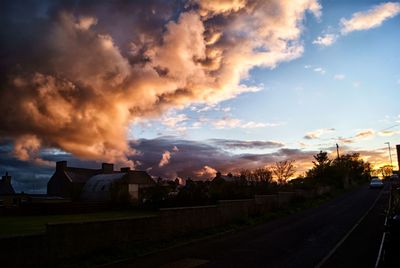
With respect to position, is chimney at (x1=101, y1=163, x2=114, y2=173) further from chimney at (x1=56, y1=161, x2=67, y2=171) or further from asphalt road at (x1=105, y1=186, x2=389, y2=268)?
asphalt road at (x1=105, y1=186, x2=389, y2=268)

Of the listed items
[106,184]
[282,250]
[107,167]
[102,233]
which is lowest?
[282,250]

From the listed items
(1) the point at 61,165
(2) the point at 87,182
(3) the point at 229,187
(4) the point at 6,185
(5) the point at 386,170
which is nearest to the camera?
(3) the point at 229,187

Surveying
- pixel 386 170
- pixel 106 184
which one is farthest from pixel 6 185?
pixel 386 170

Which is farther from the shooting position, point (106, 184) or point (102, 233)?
point (106, 184)

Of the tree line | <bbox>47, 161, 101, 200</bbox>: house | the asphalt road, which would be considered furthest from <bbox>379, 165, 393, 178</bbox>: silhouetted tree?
the asphalt road

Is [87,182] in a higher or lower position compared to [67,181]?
lower

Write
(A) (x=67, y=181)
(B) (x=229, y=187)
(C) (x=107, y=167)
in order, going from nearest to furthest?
(B) (x=229, y=187)
(A) (x=67, y=181)
(C) (x=107, y=167)

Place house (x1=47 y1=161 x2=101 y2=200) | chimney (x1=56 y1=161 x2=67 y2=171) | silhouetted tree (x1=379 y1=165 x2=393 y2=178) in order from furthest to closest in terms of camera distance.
A: silhouetted tree (x1=379 y1=165 x2=393 y2=178)
chimney (x1=56 y1=161 x2=67 y2=171)
house (x1=47 y1=161 x2=101 y2=200)

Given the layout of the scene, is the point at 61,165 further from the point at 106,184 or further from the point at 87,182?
the point at 106,184

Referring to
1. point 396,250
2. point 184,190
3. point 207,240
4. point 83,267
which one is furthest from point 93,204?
point 396,250

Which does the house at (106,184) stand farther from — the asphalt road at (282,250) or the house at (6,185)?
the asphalt road at (282,250)

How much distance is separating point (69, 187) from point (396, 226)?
253 ft

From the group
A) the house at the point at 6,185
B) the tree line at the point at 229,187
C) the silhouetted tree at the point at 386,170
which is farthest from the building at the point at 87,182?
the silhouetted tree at the point at 386,170

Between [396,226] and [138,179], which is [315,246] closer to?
[396,226]
